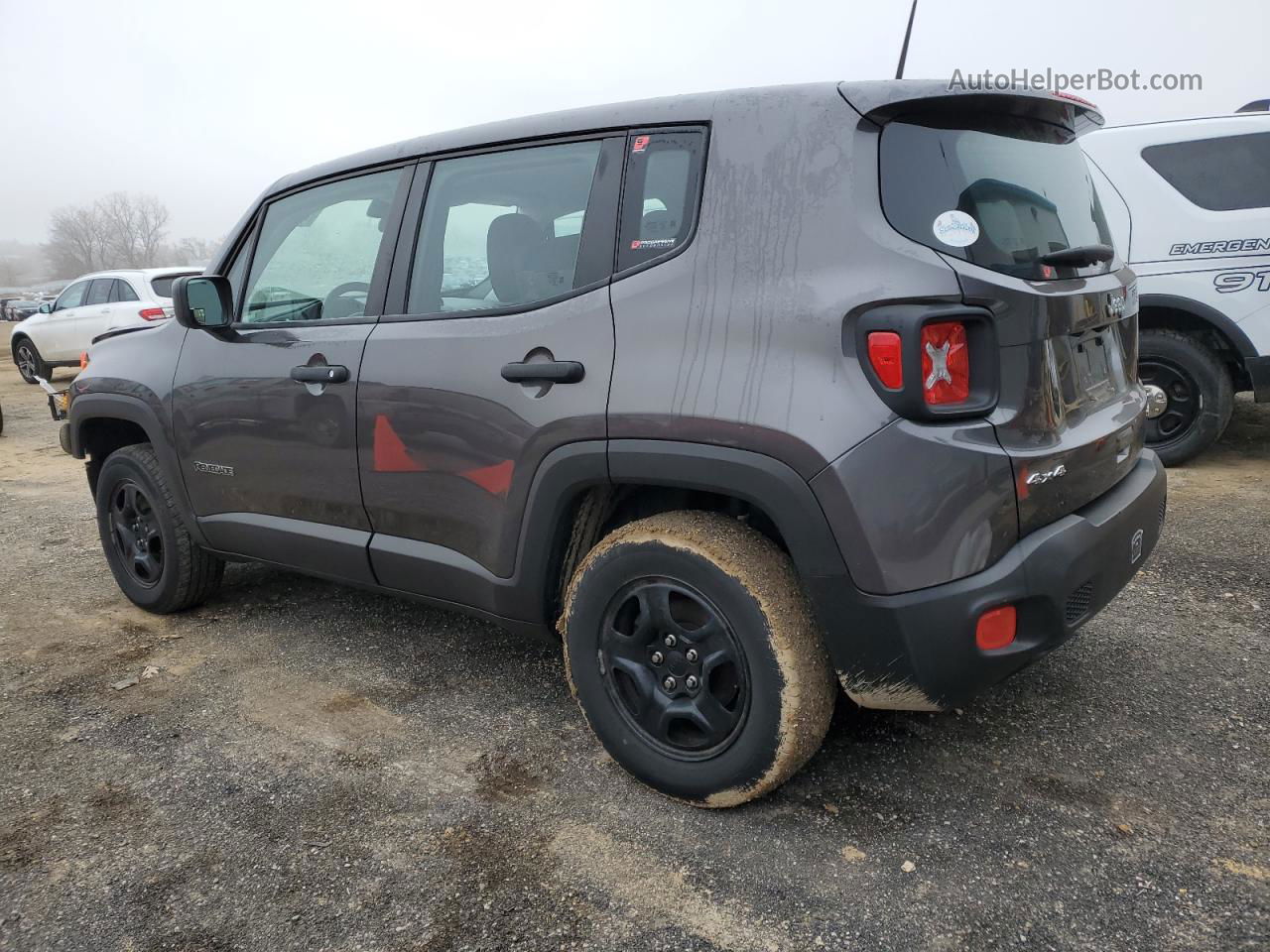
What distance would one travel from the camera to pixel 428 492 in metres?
2.83

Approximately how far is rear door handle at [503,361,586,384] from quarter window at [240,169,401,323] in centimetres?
79

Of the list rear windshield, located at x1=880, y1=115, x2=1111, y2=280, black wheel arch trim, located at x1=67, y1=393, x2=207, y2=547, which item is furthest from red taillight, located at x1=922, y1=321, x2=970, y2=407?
black wheel arch trim, located at x1=67, y1=393, x2=207, y2=547

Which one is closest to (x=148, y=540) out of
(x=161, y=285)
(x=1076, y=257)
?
(x=1076, y=257)

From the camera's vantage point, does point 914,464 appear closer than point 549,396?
Yes

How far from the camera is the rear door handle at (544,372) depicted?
2430mm

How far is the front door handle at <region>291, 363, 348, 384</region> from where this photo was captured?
2984 mm

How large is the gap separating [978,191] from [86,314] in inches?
557

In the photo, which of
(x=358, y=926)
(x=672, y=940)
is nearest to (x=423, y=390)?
(x=358, y=926)

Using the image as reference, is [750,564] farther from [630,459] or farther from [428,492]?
[428,492]

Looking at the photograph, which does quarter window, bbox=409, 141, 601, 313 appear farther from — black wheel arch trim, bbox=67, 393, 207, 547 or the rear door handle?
black wheel arch trim, bbox=67, 393, 207, 547

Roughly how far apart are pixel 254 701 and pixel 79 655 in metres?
0.97

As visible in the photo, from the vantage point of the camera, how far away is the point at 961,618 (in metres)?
2.00

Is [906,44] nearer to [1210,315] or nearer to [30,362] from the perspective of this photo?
[1210,315]

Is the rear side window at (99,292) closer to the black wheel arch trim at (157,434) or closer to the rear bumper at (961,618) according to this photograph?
the black wheel arch trim at (157,434)
